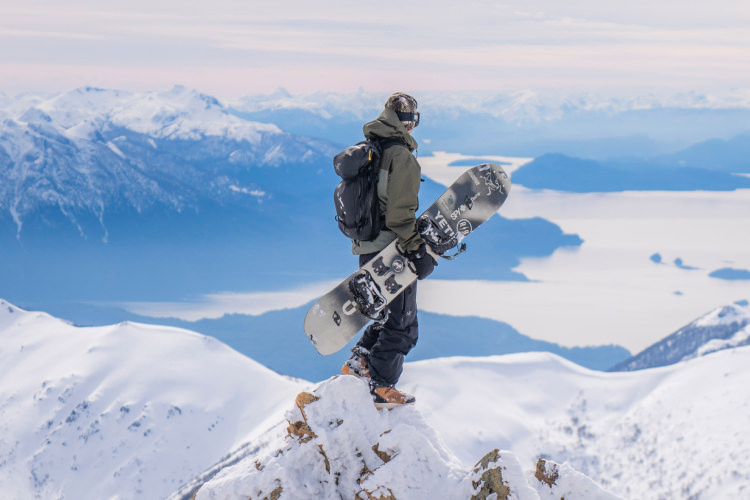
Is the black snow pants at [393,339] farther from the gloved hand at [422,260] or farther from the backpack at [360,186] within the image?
the backpack at [360,186]

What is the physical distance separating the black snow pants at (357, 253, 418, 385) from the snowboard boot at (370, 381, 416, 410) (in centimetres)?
10

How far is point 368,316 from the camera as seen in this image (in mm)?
10461

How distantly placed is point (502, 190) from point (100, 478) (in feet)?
715

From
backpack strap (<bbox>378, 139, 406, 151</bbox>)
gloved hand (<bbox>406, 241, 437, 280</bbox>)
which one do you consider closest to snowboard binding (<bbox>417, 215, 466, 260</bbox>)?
gloved hand (<bbox>406, 241, 437, 280</bbox>)

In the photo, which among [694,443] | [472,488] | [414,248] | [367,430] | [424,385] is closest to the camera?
[472,488]

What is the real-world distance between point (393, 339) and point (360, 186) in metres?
2.88

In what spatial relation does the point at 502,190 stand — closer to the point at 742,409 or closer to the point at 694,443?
the point at 694,443

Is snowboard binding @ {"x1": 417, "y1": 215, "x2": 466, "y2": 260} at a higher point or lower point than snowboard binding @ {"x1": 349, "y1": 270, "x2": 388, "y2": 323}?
higher

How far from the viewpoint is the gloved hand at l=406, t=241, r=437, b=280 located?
9.92 metres

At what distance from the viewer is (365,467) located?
32.6 feet

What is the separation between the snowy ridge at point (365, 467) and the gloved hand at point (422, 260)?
7.58ft

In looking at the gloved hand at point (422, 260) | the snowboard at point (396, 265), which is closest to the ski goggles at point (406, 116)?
the snowboard at point (396, 265)

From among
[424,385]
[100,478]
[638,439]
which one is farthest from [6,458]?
[638,439]

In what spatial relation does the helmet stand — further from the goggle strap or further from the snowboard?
the snowboard
